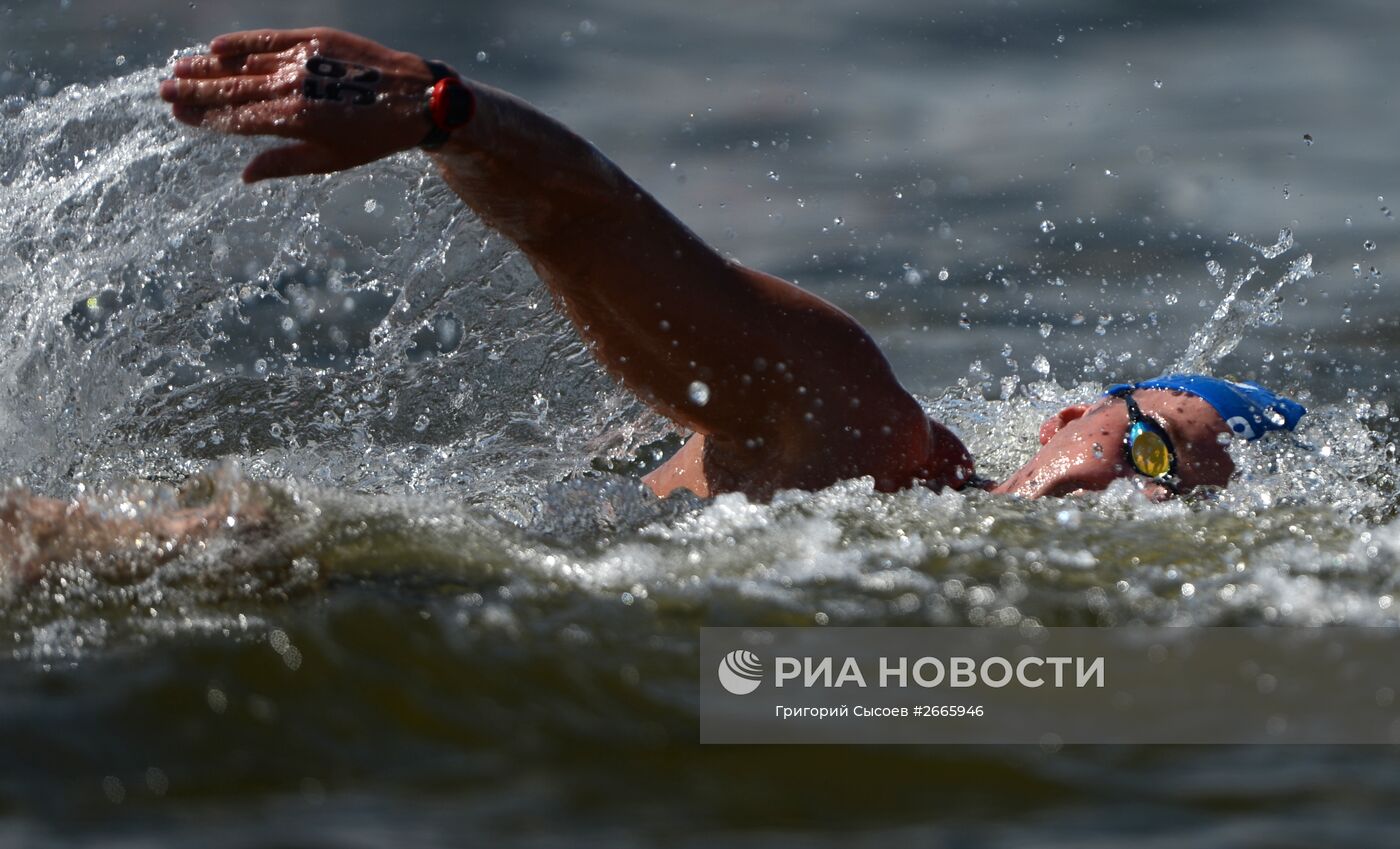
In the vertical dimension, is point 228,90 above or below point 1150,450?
above

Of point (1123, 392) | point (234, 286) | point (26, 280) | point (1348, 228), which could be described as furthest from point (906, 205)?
point (26, 280)

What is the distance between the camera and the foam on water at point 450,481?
2.53m

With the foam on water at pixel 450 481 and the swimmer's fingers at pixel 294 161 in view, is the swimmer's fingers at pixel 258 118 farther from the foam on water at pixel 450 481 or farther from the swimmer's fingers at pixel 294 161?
the foam on water at pixel 450 481

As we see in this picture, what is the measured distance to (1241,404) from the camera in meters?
3.70

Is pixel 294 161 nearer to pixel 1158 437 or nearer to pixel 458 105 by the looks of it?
pixel 458 105

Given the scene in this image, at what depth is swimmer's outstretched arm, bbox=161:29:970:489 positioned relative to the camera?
2.59 metres

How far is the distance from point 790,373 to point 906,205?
409cm

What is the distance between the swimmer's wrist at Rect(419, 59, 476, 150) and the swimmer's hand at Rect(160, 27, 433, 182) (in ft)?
0.04

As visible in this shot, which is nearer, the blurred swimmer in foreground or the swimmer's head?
the blurred swimmer in foreground

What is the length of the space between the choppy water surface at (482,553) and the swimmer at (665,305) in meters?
0.18

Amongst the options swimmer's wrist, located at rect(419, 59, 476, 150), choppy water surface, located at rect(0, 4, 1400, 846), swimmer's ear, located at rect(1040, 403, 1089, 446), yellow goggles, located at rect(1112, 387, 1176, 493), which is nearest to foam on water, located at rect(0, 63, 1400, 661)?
choppy water surface, located at rect(0, 4, 1400, 846)

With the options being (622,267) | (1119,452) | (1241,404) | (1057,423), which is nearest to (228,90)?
(622,267)

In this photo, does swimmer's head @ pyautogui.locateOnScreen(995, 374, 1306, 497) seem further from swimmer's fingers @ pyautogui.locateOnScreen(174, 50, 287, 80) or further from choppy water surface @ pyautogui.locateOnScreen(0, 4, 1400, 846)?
swimmer's fingers @ pyautogui.locateOnScreen(174, 50, 287, 80)

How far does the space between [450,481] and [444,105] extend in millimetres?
1348
